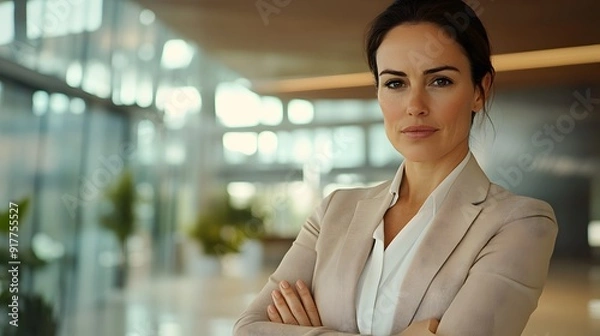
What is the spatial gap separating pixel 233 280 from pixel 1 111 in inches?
72.4

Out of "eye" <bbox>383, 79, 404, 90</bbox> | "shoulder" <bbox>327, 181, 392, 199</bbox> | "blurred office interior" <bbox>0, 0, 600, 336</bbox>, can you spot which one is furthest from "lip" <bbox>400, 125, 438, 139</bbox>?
"blurred office interior" <bbox>0, 0, 600, 336</bbox>

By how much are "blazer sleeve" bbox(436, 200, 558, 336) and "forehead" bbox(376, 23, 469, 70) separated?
0.35 meters

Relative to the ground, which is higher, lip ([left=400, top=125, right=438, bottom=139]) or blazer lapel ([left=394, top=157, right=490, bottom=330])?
lip ([left=400, top=125, right=438, bottom=139])

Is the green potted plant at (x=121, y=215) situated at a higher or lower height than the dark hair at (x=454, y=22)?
lower

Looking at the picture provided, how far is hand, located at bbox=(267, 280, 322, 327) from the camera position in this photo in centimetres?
145

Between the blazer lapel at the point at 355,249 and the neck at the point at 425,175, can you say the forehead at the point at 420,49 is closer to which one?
the neck at the point at 425,175

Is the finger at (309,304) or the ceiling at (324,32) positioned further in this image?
the ceiling at (324,32)

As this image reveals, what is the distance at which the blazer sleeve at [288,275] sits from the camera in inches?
58.3

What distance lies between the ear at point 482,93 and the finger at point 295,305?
1.93ft

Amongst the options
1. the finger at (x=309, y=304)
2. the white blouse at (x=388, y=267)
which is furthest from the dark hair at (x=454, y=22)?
the finger at (x=309, y=304)

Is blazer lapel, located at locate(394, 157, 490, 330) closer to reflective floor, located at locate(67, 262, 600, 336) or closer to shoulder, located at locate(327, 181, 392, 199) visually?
shoulder, located at locate(327, 181, 392, 199)

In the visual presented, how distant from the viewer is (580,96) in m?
3.35

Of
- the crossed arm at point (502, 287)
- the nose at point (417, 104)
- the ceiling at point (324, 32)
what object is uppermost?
the ceiling at point (324, 32)

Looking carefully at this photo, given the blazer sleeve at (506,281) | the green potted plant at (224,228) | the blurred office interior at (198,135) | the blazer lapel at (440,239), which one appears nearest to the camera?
the blazer sleeve at (506,281)
